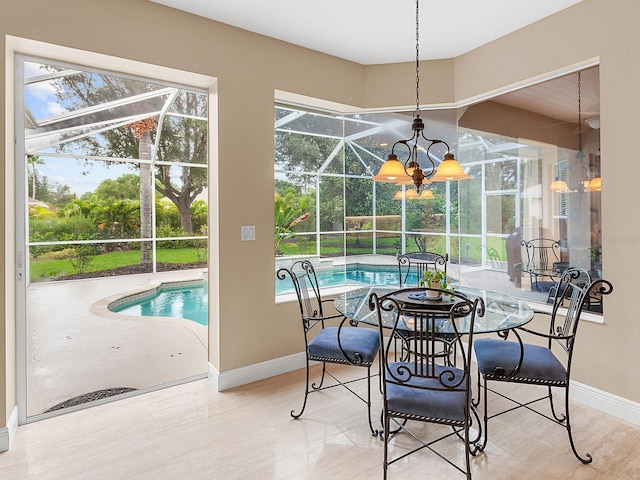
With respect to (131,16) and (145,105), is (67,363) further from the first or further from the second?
(131,16)

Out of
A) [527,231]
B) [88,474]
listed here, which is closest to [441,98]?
[527,231]

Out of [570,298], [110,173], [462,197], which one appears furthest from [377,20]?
[570,298]

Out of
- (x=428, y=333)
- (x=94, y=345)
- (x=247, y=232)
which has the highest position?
(x=247, y=232)

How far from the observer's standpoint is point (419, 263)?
12.0 feet

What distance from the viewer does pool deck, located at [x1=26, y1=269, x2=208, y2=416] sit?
256 centimetres

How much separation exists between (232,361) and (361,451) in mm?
1311

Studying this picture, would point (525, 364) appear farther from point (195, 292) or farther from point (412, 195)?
point (195, 292)

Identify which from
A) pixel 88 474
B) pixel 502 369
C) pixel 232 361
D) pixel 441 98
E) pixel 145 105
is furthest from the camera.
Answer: pixel 441 98

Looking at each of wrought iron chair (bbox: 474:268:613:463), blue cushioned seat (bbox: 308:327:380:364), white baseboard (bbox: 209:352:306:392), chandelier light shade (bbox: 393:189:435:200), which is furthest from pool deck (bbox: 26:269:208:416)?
wrought iron chair (bbox: 474:268:613:463)

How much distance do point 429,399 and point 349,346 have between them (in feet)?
2.42

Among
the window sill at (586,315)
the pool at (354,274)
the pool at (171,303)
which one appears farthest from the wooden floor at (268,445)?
the pool at (354,274)

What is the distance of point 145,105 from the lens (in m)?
3.15

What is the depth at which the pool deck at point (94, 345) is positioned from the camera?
2562 mm

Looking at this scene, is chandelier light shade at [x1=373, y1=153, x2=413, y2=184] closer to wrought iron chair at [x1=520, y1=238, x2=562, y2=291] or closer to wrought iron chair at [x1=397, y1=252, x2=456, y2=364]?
wrought iron chair at [x1=397, y1=252, x2=456, y2=364]
